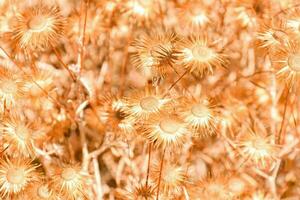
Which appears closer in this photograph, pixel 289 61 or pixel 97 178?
pixel 289 61

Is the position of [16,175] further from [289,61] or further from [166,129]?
[289,61]

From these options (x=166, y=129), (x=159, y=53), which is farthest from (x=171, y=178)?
(x=159, y=53)

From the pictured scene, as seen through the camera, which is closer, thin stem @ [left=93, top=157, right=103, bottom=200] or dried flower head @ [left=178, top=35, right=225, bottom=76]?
dried flower head @ [left=178, top=35, right=225, bottom=76]

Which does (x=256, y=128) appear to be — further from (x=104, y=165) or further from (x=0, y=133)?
(x=0, y=133)

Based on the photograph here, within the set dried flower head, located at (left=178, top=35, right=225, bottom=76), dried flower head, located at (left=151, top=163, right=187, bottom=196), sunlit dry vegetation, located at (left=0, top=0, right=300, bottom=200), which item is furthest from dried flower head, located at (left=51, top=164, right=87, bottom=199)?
dried flower head, located at (left=178, top=35, right=225, bottom=76)

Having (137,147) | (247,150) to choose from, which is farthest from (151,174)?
(247,150)

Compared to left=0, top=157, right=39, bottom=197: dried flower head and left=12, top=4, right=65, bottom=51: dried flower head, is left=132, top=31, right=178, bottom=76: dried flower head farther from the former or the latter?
left=0, top=157, right=39, bottom=197: dried flower head
